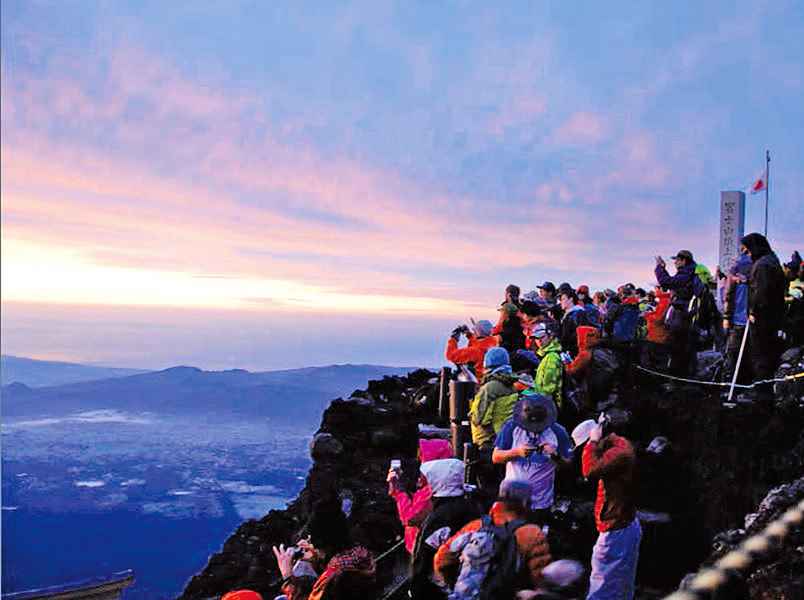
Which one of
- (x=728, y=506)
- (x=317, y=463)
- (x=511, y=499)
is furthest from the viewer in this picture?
(x=317, y=463)

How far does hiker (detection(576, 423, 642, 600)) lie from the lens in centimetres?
612

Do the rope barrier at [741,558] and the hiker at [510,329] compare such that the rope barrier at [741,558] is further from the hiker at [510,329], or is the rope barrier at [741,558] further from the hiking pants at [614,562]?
the hiker at [510,329]

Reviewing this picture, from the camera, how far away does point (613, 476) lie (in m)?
6.14

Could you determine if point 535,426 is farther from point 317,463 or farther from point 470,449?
point 317,463

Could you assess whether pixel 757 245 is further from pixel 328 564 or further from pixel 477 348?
pixel 328 564

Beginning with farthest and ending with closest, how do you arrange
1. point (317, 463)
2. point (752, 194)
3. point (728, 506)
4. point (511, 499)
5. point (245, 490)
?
point (245, 490) < point (752, 194) < point (317, 463) < point (728, 506) < point (511, 499)

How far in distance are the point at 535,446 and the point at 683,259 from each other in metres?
7.17

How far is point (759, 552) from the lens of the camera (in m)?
5.31

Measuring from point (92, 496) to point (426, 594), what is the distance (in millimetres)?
193240

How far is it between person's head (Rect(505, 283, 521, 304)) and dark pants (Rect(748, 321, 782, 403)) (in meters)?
3.62

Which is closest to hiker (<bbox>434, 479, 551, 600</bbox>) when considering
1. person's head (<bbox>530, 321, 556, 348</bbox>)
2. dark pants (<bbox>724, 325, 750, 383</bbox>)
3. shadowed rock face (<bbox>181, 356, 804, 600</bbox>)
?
shadowed rock face (<bbox>181, 356, 804, 600</bbox>)

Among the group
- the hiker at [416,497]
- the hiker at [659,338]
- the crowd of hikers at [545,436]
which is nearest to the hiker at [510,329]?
the crowd of hikers at [545,436]

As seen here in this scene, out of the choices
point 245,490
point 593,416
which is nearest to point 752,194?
point 593,416

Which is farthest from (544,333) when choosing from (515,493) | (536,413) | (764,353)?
(515,493)
